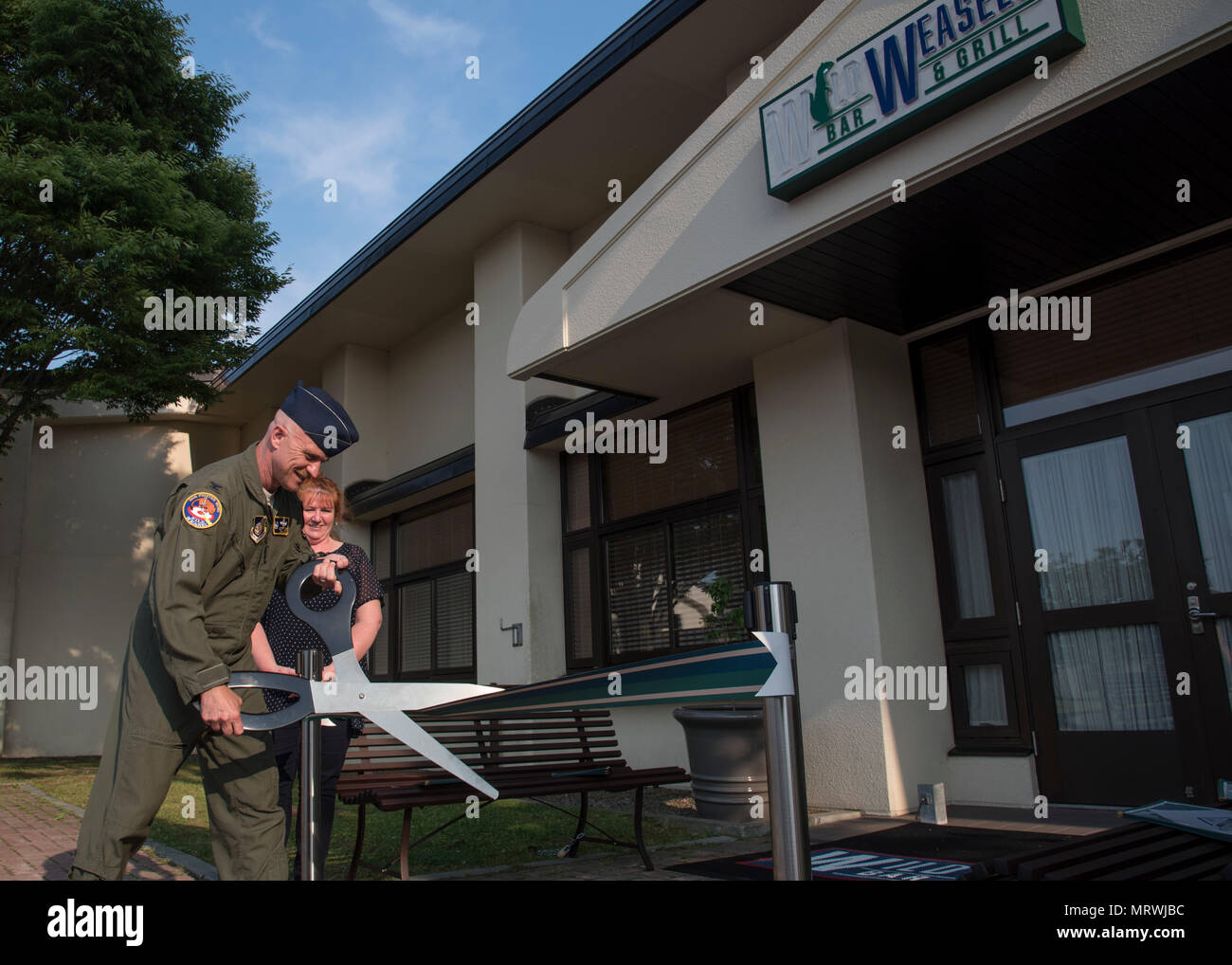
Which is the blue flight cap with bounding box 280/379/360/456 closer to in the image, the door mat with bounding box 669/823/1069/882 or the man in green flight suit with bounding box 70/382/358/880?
the man in green flight suit with bounding box 70/382/358/880

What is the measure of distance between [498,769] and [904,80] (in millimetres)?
4002

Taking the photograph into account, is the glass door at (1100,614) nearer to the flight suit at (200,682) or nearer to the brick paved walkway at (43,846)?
the flight suit at (200,682)

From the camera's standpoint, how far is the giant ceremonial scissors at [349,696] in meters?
2.00

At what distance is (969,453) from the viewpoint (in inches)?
249

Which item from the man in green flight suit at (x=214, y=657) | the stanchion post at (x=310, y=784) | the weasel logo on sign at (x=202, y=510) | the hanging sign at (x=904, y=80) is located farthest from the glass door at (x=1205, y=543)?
the weasel logo on sign at (x=202, y=510)

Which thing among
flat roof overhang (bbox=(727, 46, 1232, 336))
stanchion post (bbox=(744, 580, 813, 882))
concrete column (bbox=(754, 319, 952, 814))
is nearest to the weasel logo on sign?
stanchion post (bbox=(744, 580, 813, 882))

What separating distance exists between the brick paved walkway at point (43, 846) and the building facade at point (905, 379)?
13.2ft

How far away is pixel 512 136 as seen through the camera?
8.74 metres

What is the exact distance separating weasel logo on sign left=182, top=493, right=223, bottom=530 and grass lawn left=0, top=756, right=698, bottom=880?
1923mm

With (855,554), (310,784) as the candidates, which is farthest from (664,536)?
(310,784)

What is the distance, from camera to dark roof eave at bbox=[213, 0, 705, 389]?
7.30m

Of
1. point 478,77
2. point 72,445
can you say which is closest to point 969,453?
point 478,77

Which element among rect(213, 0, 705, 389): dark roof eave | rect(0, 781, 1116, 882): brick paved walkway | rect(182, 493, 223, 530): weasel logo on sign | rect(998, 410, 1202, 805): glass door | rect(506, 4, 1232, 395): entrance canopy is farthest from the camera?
rect(213, 0, 705, 389): dark roof eave
